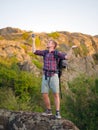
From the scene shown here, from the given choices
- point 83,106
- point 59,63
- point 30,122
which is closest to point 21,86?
point 83,106

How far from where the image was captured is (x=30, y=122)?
8438mm

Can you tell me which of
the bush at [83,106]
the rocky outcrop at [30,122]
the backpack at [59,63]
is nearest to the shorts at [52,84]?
the backpack at [59,63]

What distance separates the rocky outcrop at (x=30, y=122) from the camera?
820 cm

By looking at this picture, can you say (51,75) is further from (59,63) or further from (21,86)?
(21,86)

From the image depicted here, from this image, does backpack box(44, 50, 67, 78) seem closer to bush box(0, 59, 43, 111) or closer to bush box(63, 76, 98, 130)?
bush box(63, 76, 98, 130)

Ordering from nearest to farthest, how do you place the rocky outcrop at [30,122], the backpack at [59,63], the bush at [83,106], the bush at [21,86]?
the rocky outcrop at [30,122], the backpack at [59,63], the bush at [83,106], the bush at [21,86]

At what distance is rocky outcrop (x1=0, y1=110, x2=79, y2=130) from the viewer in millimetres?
8195

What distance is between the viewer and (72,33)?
146500 millimetres

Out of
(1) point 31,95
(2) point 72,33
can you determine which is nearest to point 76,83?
(1) point 31,95

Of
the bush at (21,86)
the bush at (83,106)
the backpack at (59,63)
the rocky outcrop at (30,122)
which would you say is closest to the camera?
the rocky outcrop at (30,122)

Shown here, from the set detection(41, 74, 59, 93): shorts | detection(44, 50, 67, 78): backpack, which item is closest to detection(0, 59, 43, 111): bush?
detection(41, 74, 59, 93): shorts

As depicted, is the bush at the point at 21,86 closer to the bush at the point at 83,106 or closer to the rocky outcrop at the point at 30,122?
the bush at the point at 83,106

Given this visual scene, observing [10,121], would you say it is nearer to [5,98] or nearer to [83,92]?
[83,92]

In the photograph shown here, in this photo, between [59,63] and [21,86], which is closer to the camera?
[59,63]
